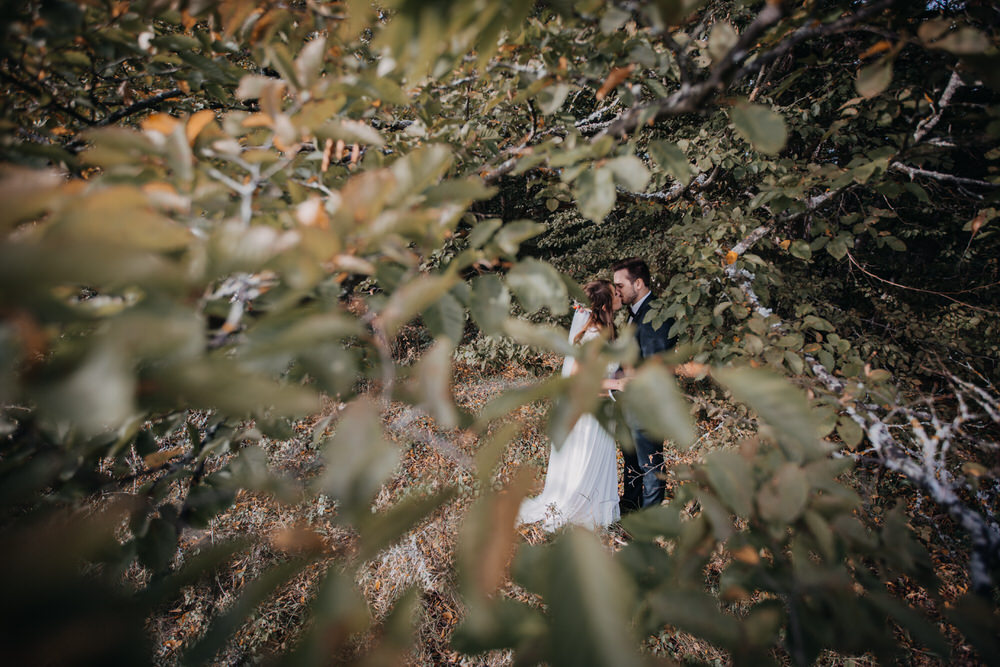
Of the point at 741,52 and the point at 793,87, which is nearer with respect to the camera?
the point at 741,52

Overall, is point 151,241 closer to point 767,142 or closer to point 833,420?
point 767,142

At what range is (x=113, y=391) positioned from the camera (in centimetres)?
39

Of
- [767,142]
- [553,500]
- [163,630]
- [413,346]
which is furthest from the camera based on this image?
[413,346]

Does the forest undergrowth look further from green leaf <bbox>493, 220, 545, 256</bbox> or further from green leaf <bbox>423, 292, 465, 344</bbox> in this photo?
green leaf <bbox>493, 220, 545, 256</bbox>

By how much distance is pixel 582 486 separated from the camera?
3547mm

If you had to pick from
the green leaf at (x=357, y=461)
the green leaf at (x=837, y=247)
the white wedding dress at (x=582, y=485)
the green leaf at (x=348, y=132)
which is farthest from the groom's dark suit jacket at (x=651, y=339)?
the green leaf at (x=357, y=461)

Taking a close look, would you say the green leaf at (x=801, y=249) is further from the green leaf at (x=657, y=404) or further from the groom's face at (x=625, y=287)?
the green leaf at (x=657, y=404)

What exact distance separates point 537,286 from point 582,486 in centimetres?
326

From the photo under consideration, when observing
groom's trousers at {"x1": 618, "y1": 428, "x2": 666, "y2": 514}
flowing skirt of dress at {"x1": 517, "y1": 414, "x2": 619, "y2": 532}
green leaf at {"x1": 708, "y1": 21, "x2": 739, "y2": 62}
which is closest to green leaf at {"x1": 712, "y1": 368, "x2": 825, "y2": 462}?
green leaf at {"x1": 708, "y1": 21, "x2": 739, "y2": 62}

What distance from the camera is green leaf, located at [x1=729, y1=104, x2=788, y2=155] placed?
0.77 meters

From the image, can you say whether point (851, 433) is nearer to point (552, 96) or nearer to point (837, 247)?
point (837, 247)

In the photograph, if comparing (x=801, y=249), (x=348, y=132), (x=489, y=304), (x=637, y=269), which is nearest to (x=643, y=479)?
(x=637, y=269)

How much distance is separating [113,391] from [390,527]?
0.35 meters

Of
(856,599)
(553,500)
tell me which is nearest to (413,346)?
(553,500)
